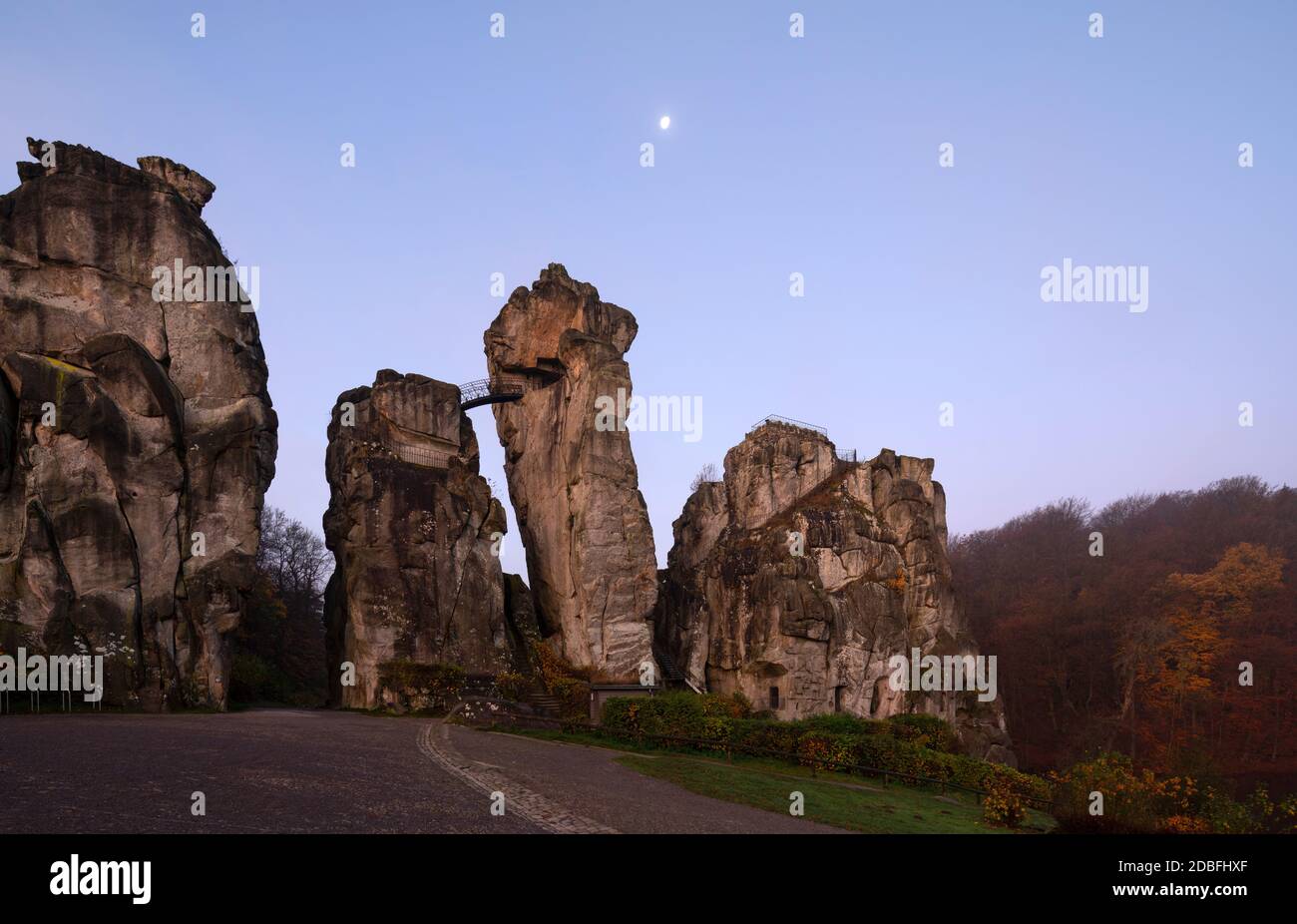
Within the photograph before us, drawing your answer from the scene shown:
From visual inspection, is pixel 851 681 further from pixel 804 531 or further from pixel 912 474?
pixel 912 474

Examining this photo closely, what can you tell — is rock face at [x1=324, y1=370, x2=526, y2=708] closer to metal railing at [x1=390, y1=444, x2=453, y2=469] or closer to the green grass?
metal railing at [x1=390, y1=444, x2=453, y2=469]

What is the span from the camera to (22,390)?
3266 cm

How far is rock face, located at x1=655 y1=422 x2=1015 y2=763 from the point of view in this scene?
171 feet

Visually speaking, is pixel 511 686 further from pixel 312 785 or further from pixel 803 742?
pixel 312 785

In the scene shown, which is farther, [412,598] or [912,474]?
[912,474]

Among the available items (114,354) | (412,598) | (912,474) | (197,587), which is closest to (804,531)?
(912,474)

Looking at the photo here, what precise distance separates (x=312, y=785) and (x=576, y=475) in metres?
32.9

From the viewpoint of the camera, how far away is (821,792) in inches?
901

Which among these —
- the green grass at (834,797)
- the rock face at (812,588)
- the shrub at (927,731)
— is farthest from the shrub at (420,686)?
the rock face at (812,588)

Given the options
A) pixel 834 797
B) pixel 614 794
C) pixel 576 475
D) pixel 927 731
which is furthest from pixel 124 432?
pixel 927 731

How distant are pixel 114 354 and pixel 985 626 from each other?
6276 centimetres

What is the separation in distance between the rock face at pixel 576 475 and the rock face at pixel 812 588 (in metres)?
7.78

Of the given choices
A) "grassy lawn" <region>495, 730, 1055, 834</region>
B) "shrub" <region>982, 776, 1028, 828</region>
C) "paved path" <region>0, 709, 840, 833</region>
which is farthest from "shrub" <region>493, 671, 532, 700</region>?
"shrub" <region>982, 776, 1028, 828</region>
